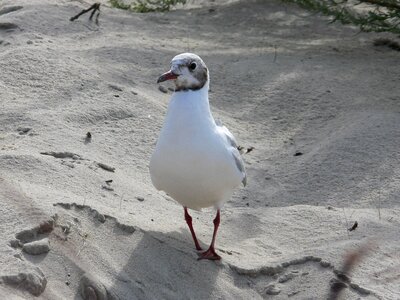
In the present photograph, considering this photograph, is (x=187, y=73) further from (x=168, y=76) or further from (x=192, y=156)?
(x=192, y=156)

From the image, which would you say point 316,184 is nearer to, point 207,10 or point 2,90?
point 2,90

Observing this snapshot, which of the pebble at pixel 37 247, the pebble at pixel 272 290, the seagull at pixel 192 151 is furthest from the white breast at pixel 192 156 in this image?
the pebble at pixel 37 247

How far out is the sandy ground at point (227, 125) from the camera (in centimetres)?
480

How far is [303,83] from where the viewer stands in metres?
7.80

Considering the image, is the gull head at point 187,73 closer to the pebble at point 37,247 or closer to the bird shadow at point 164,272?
the bird shadow at point 164,272

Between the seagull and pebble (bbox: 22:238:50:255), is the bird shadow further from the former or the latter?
pebble (bbox: 22:238:50:255)

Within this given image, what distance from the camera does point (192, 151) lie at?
16.1 ft

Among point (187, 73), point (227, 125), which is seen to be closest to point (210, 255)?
point (187, 73)

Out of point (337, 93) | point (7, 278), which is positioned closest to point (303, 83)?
point (337, 93)

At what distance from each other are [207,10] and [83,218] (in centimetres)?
506

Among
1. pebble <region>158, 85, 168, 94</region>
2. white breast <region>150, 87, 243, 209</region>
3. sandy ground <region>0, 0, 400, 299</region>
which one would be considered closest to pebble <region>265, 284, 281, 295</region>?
sandy ground <region>0, 0, 400, 299</region>

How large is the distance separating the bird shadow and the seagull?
12cm

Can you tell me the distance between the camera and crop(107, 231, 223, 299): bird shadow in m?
4.66

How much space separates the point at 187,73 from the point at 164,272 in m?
1.12
